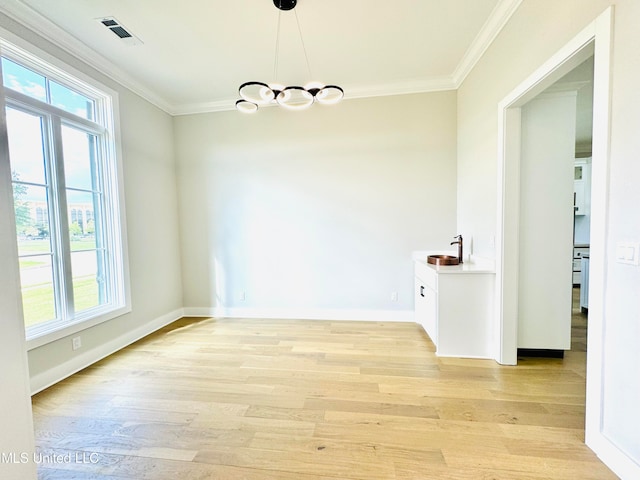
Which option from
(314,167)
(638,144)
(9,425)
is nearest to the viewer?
(9,425)

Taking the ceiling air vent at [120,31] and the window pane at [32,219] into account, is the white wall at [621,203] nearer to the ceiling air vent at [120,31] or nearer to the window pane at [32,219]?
the ceiling air vent at [120,31]

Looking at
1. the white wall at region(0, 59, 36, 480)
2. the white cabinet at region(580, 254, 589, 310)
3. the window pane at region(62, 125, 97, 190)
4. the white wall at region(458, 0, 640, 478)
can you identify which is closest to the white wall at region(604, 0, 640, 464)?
the white wall at region(458, 0, 640, 478)

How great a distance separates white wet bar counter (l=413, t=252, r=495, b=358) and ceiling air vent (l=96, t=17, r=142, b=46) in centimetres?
377

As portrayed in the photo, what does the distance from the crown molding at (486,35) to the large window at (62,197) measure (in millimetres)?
4026

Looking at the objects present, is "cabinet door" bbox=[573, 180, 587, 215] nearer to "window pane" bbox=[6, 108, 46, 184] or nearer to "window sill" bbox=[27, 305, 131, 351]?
"window sill" bbox=[27, 305, 131, 351]

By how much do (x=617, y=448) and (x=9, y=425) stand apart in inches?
112

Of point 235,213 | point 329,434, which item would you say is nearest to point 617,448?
point 329,434

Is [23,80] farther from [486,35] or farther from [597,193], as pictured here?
[597,193]

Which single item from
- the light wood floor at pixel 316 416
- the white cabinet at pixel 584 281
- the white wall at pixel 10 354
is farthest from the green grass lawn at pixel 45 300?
the white cabinet at pixel 584 281

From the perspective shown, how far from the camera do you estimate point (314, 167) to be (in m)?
3.80

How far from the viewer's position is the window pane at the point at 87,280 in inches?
108

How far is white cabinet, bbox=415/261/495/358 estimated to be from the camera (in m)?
2.67

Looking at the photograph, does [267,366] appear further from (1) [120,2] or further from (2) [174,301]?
(1) [120,2]

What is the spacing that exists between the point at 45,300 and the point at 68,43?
96.5 inches
